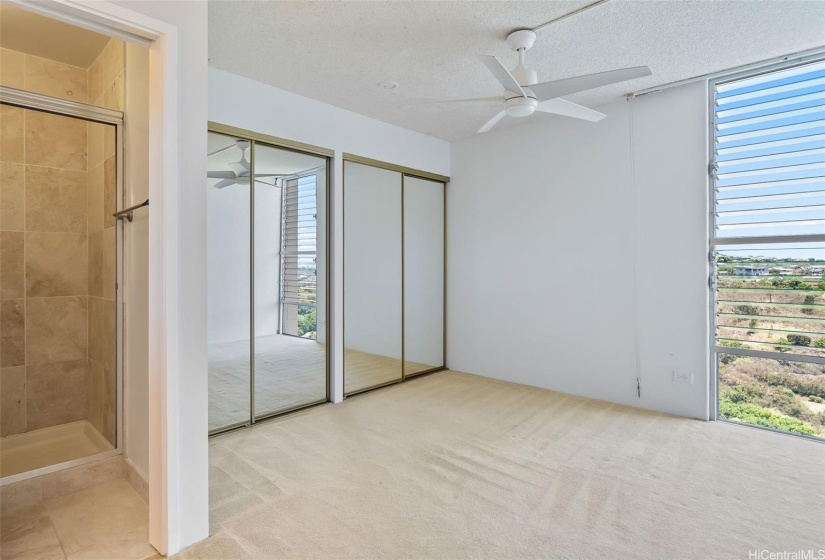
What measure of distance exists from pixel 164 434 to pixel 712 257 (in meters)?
4.13

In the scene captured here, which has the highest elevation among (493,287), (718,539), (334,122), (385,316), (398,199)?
(334,122)

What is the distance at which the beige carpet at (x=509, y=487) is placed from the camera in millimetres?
2018

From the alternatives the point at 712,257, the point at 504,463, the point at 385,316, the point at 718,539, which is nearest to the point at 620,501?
the point at 718,539

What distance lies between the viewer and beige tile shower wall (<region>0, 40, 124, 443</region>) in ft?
10.3

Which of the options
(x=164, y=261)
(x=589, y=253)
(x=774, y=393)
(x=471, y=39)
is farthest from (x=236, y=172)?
(x=774, y=393)

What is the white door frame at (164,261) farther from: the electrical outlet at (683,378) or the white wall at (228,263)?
the electrical outlet at (683,378)

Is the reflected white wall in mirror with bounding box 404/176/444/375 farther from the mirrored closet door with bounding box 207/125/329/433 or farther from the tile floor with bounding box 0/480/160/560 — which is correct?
the tile floor with bounding box 0/480/160/560

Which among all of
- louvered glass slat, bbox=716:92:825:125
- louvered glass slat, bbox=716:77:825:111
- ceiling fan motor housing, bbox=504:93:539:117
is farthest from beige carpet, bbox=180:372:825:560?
louvered glass slat, bbox=716:77:825:111

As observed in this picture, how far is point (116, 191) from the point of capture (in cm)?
279

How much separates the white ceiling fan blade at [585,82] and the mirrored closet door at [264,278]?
7.13ft

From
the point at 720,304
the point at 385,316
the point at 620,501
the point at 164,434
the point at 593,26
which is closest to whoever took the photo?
the point at 164,434

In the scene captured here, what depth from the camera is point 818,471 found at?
2682mm

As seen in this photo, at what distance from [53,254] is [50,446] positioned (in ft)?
4.80

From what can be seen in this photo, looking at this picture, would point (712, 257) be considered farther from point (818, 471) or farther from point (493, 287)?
point (493, 287)
